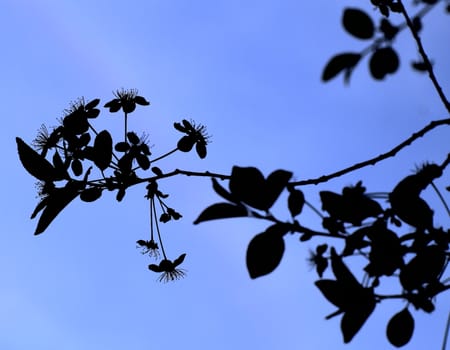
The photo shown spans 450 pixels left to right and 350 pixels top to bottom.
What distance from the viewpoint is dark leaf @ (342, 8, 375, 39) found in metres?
1.34

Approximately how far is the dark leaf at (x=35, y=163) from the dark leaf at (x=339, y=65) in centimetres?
158

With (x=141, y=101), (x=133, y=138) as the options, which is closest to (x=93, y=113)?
(x=141, y=101)

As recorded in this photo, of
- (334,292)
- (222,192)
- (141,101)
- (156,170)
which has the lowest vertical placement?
(334,292)

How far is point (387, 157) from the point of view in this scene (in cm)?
188

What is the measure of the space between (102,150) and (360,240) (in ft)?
4.55

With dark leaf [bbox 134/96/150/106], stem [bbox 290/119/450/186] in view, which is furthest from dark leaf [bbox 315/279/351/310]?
dark leaf [bbox 134/96/150/106]

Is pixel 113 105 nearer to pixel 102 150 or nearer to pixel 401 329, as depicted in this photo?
pixel 102 150

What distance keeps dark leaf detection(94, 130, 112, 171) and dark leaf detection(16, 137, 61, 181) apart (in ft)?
0.68

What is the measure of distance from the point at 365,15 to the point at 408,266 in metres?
0.78

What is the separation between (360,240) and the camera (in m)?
1.68

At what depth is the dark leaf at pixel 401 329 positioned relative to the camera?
5.58 ft

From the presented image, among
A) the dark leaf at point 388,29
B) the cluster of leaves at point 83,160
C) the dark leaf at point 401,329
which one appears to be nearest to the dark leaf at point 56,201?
the cluster of leaves at point 83,160

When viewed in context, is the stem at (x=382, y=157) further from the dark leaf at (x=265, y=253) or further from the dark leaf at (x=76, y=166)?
the dark leaf at (x=76, y=166)

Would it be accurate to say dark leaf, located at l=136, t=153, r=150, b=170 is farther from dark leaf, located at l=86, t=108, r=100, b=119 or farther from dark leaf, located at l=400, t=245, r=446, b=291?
dark leaf, located at l=400, t=245, r=446, b=291
